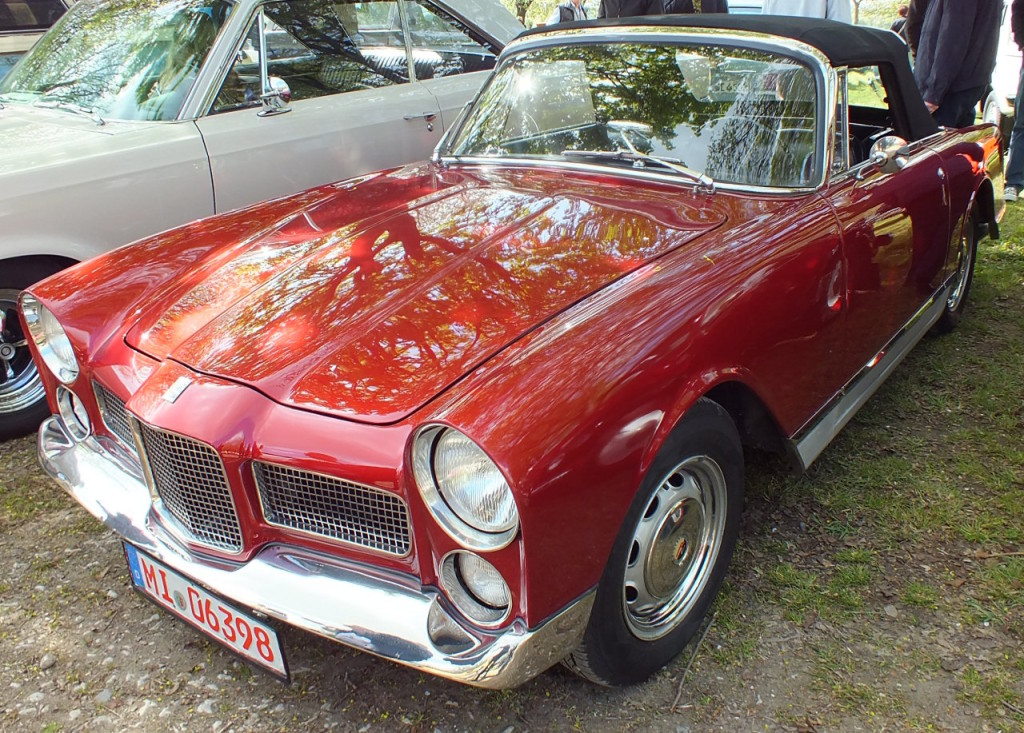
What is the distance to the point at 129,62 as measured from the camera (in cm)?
406

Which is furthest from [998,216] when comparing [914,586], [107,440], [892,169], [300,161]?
[107,440]

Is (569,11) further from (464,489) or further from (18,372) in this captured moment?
(464,489)

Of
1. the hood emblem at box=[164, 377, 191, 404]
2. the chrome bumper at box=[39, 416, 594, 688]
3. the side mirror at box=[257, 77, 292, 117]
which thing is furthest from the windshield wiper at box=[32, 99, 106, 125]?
the chrome bumper at box=[39, 416, 594, 688]

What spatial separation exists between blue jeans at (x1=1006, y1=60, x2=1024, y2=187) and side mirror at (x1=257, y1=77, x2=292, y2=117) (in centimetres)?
530

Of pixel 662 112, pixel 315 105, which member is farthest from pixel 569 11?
pixel 662 112

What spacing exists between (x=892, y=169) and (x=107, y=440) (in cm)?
266

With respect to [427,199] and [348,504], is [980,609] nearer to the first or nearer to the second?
[348,504]

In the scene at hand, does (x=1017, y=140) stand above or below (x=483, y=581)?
below

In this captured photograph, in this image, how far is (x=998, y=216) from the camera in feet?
13.7

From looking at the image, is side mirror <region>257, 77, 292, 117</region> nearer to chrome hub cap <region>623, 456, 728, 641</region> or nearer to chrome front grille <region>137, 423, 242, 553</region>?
chrome front grille <region>137, 423, 242, 553</region>

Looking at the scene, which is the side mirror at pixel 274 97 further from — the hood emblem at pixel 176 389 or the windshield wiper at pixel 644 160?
the hood emblem at pixel 176 389

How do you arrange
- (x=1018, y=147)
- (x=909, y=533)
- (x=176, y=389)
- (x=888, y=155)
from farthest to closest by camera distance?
(x=1018, y=147) < (x=888, y=155) < (x=909, y=533) < (x=176, y=389)

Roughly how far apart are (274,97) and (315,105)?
252 millimetres

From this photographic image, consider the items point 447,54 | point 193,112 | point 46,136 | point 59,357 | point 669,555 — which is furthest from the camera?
point 447,54
